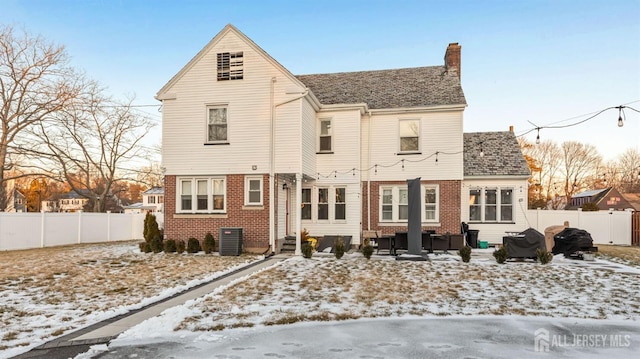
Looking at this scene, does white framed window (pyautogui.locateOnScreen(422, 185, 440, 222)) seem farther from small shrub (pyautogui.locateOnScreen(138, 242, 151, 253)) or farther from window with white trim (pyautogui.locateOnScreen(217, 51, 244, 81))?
small shrub (pyautogui.locateOnScreen(138, 242, 151, 253))

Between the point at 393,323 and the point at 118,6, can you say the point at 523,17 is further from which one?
the point at 118,6

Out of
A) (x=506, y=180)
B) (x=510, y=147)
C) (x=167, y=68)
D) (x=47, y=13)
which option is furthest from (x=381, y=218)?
(x=47, y=13)

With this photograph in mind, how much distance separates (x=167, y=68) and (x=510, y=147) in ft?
55.7

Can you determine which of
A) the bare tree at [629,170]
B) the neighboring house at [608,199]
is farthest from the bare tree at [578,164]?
the neighboring house at [608,199]

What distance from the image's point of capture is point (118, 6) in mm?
16406

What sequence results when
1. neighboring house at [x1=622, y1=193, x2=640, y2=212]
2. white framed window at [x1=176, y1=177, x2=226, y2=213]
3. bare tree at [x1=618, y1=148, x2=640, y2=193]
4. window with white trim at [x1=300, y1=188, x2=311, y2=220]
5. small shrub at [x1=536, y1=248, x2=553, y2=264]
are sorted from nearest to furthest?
small shrub at [x1=536, y1=248, x2=553, y2=264]
white framed window at [x1=176, y1=177, x2=226, y2=213]
window with white trim at [x1=300, y1=188, x2=311, y2=220]
neighboring house at [x1=622, y1=193, x2=640, y2=212]
bare tree at [x1=618, y1=148, x2=640, y2=193]

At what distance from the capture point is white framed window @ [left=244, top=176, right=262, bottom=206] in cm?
1527

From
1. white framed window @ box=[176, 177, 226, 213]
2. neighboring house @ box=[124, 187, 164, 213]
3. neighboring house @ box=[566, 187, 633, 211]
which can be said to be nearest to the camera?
white framed window @ box=[176, 177, 226, 213]

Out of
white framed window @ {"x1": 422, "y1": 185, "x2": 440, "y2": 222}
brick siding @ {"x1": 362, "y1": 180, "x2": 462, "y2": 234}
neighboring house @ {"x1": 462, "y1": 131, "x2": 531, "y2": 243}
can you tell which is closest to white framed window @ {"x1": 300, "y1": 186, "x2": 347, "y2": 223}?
brick siding @ {"x1": 362, "y1": 180, "x2": 462, "y2": 234}

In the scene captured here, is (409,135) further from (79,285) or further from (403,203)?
(79,285)

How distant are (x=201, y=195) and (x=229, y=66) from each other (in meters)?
5.09

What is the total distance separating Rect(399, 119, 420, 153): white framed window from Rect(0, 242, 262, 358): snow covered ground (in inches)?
324

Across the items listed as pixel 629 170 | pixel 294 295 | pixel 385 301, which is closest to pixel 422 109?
pixel 385 301

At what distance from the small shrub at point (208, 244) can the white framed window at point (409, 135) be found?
8.72 metres
